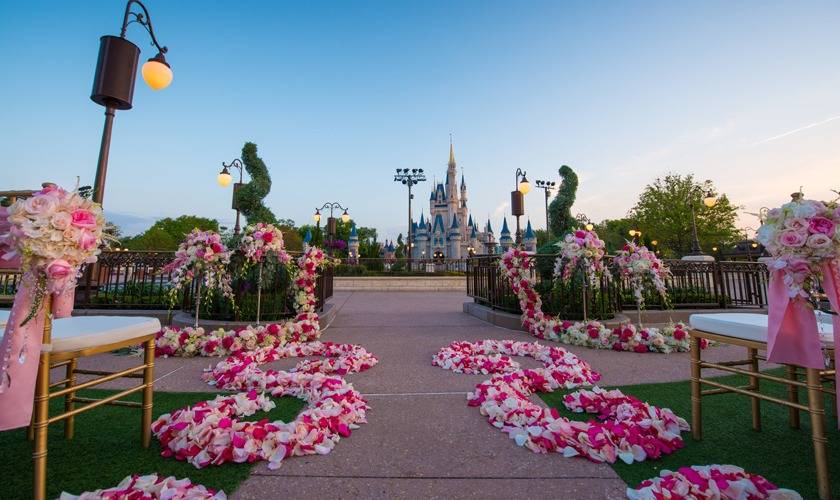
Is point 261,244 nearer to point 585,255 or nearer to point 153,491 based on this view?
point 153,491

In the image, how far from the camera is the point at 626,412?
2875 millimetres

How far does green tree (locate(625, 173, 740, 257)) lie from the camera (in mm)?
34375

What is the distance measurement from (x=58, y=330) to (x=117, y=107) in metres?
5.87

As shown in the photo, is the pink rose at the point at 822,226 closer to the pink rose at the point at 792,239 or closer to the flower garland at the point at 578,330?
the pink rose at the point at 792,239

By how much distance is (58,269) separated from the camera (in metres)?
1.88

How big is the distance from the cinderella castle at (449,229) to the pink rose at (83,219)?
2682 inches

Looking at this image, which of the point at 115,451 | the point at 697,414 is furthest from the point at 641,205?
the point at 115,451

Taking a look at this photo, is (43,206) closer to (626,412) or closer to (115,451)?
(115,451)

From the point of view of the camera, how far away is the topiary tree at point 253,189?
32.6 ft

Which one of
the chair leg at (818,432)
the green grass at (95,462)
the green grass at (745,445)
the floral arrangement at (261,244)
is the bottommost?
the green grass at (95,462)

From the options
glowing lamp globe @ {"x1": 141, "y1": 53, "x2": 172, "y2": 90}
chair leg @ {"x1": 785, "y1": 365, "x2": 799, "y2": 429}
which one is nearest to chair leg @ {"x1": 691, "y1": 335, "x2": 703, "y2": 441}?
chair leg @ {"x1": 785, "y1": 365, "x2": 799, "y2": 429}

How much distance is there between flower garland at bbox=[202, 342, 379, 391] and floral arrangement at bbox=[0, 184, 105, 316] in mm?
2240

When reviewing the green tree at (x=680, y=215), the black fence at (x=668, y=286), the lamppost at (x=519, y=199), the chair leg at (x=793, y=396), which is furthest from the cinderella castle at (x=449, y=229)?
the chair leg at (x=793, y=396)

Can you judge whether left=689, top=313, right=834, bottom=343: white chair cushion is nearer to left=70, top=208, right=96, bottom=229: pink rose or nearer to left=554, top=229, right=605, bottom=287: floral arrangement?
left=554, top=229, right=605, bottom=287: floral arrangement
